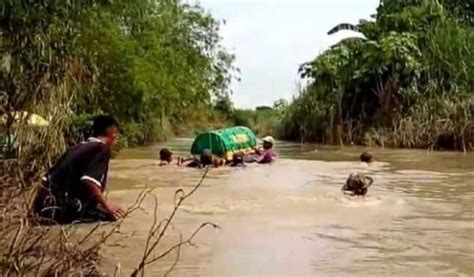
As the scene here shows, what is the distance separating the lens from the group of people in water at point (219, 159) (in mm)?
19719

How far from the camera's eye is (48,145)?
1100 centimetres

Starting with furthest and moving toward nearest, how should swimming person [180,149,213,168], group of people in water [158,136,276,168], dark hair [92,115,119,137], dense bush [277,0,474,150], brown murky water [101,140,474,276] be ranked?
1. dense bush [277,0,474,150]
2. group of people in water [158,136,276,168]
3. swimming person [180,149,213,168]
4. dark hair [92,115,119,137]
5. brown murky water [101,140,474,276]

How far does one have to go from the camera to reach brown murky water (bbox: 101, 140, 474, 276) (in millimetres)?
7953

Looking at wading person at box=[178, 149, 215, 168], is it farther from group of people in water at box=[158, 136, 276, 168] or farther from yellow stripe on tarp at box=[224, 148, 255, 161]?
yellow stripe on tarp at box=[224, 148, 255, 161]

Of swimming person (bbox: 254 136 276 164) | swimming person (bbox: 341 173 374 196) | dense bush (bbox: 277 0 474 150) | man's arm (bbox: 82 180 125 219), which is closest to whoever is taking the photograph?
man's arm (bbox: 82 180 125 219)

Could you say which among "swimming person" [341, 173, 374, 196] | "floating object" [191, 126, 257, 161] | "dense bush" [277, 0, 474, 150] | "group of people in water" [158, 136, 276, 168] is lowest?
"swimming person" [341, 173, 374, 196]

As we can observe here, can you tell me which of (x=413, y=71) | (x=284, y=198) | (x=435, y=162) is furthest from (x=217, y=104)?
(x=284, y=198)

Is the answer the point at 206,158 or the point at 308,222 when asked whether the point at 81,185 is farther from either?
the point at 206,158

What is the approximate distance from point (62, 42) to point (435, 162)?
12.2 metres

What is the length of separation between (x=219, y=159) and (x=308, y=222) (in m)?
9.85

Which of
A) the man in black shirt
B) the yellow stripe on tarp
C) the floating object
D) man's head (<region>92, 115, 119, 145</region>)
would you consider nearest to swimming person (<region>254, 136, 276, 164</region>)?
the yellow stripe on tarp

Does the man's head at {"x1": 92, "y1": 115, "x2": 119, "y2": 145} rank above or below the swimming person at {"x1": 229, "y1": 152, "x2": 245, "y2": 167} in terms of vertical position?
above

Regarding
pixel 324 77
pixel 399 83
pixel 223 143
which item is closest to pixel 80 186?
pixel 223 143

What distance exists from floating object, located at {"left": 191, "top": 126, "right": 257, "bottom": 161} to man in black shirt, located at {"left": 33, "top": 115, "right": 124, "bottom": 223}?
39.0 ft
